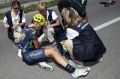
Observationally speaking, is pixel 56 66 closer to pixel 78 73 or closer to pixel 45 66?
pixel 45 66

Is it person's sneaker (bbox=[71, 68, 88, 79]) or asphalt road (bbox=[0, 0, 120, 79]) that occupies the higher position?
person's sneaker (bbox=[71, 68, 88, 79])

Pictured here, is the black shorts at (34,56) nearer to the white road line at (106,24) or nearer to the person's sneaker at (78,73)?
the person's sneaker at (78,73)

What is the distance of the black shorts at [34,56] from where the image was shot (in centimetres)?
824

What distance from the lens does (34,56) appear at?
27.3 ft

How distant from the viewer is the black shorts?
824 centimetres

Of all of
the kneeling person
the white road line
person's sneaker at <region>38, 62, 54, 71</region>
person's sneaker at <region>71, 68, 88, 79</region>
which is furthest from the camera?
the white road line

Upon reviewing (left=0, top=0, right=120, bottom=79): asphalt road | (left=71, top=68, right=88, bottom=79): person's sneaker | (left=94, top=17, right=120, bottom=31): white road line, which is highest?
(left=71, top=68, right=88, bottom=79): person's sneaker

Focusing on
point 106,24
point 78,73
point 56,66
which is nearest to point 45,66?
point 56,66

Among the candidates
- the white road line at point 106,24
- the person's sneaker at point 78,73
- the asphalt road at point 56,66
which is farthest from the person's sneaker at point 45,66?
the white road line at point 106,24

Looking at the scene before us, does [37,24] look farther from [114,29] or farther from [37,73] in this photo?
[114,29]

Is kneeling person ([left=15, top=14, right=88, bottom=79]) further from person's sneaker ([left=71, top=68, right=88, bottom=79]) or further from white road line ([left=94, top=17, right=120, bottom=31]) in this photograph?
white road line ([left=94, top=17, right=120, bottom=31])

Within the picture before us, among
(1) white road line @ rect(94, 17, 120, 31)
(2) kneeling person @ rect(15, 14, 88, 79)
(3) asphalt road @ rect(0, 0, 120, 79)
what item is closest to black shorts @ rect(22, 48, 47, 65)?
(2) kneeling person @ rect(15, 14, 88, 79)

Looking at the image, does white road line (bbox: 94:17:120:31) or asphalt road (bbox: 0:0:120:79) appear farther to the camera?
white road line (bbox: 94:17:120:31)

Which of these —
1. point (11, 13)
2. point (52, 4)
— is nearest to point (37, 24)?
point (11, 13)
